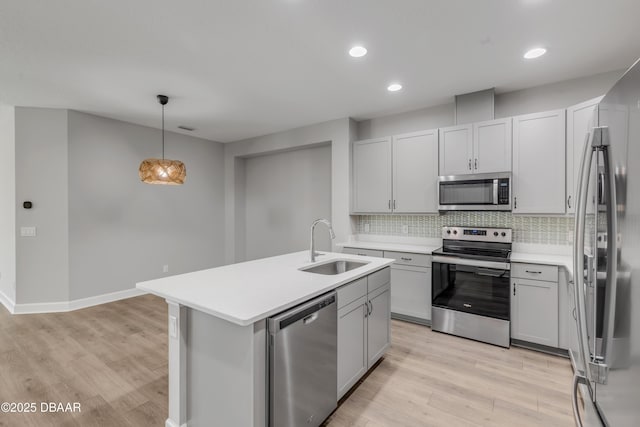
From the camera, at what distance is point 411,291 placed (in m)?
3.56

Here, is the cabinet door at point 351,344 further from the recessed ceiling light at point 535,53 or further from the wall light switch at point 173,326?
the recessed ceiling light at point 535,53

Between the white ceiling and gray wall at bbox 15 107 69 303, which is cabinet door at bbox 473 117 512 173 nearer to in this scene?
the white ceiling

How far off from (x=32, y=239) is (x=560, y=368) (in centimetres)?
625

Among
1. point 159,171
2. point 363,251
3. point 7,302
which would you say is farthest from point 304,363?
point 7,302

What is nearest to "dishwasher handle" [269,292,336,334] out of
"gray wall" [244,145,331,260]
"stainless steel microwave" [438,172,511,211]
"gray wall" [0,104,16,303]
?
"stainless steel microwave" [438,172,511,211]

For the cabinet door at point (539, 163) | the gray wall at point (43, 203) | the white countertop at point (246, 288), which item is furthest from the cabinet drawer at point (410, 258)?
the gray wall at point (43, 203)

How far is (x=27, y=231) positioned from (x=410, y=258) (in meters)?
5.06

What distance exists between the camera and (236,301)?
5.12 ft

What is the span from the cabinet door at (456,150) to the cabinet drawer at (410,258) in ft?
3.50

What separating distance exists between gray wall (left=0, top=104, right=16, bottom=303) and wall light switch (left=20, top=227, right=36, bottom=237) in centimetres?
11

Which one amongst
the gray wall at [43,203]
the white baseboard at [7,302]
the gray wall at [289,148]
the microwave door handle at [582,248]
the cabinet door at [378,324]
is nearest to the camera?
the microwave door handle at [582,248]

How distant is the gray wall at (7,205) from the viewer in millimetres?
3924

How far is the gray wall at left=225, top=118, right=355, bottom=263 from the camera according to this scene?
436 cm

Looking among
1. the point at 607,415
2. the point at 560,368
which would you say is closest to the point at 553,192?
the point at 560,368
